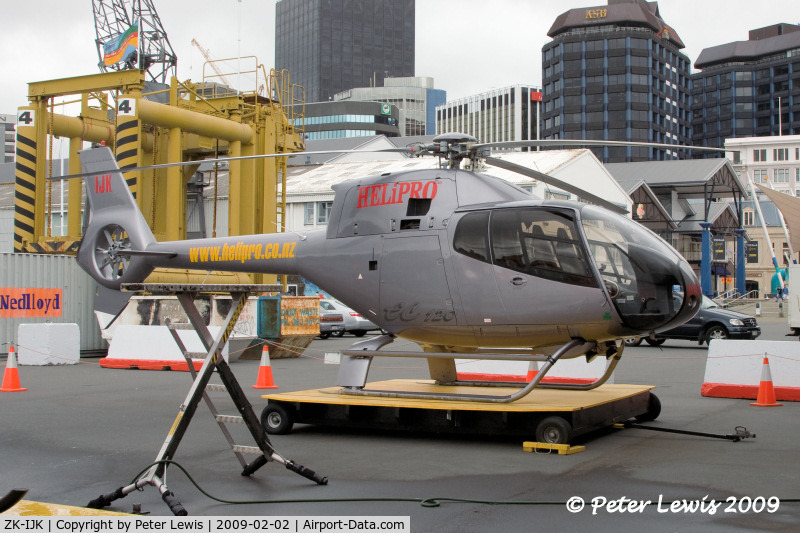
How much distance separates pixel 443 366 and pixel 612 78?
135 meters

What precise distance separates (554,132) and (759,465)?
140675 mm

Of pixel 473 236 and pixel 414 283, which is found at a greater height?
pixel 473 236

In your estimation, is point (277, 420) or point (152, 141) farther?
point (152, 141)

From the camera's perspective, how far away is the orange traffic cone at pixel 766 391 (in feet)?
41.1

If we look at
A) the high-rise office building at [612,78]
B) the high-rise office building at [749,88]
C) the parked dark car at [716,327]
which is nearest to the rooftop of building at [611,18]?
the high-rise office building at [612,78]

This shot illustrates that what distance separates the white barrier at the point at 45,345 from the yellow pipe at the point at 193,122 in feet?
22.1

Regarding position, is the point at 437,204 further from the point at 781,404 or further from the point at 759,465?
the point at 781,404

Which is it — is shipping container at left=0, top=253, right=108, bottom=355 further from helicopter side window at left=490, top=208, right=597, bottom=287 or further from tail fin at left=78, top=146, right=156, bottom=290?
helicopter side window at left=490, top=208, right=597, bottom=287

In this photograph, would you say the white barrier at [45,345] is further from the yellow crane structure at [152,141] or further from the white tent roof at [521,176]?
the white tent roof at [521,176]

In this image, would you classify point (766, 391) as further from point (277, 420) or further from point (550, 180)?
point (277, 420)

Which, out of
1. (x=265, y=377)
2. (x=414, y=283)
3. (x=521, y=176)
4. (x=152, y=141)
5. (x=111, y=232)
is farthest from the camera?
(x=521, y=176)

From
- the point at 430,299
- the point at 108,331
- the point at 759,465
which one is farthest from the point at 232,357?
the point at 759,465

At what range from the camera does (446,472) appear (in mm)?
8273

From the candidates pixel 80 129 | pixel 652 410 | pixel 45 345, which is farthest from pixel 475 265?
pixel 80 129
